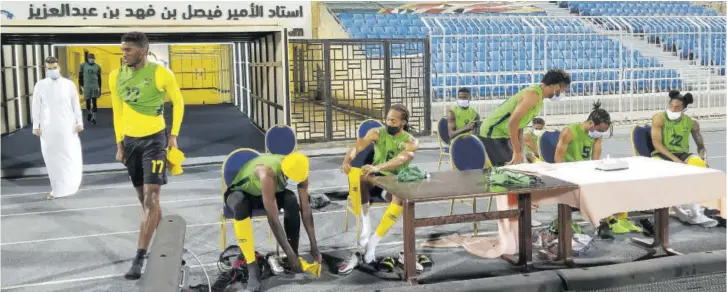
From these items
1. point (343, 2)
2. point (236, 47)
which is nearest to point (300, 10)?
point (236, 47)

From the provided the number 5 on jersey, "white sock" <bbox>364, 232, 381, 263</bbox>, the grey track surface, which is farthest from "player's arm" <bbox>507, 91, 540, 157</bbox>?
the number 5 on jersey

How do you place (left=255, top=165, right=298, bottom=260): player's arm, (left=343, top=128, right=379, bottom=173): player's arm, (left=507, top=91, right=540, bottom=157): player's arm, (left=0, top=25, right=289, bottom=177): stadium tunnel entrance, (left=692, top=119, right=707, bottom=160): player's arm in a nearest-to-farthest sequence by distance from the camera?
(left=255, top=165, right=298, bottom=260): player's arm < (left=343, top=128, right=379, bottom=173): player's arm < (left=507, top=91, right=540, bottom=157): player's arm < (left=692, top=119, right=707, bottom=160): player's arm < (left=0, top=25, right=289, bottom=177): stadium tunnel entrance

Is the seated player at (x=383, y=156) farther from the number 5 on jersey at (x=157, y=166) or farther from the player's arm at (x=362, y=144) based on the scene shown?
the number 5 on jersey at (x=157, y=166)

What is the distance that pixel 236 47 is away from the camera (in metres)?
18.9

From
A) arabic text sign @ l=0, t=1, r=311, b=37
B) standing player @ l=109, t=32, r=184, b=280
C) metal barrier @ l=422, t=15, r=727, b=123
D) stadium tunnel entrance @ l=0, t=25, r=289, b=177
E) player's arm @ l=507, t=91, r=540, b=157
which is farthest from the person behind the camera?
metal barrier @ l=422, t=15, r=727, b=123

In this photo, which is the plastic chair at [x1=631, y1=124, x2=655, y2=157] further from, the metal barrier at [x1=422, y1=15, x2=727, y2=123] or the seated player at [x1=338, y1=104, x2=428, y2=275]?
the metal barrier at [x1=422, y1=15, x2=727, y2=123]

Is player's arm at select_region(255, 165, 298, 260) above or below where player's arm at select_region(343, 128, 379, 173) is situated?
below

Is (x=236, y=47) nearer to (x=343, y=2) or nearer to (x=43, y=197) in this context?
(x=343, y=2)

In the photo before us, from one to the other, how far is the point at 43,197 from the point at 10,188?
0.93m

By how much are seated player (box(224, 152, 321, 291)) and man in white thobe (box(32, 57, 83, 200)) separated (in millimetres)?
3503

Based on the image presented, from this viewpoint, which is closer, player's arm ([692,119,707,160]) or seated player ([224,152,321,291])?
seated player ([224,152,321,291])

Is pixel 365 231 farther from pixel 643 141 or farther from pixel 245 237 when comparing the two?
pixel 643 141

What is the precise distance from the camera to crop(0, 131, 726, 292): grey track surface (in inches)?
186

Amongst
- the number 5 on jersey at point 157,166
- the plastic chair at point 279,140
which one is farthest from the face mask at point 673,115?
the number 5 on jersey at point 157,166
